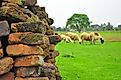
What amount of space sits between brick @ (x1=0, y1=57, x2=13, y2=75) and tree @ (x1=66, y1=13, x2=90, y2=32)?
102 meters

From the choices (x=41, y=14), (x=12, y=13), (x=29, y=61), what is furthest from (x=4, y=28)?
(x=41, y=14)

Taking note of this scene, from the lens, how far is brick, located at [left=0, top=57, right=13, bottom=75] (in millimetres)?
9826

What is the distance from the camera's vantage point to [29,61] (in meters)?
10.1

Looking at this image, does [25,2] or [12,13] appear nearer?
[12,13]

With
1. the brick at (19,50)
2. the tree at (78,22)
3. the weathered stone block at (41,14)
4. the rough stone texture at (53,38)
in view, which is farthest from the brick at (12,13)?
the tree at (78,22)

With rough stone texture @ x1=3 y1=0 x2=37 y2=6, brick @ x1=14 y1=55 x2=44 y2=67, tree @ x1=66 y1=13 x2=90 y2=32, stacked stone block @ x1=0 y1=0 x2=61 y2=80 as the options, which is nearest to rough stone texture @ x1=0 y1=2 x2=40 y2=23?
stacked stone block @ x1=0 y1=0 x2=61 y2=80

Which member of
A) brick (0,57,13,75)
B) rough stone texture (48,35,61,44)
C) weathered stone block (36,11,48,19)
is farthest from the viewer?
rough stone texture (48,35,61,44)

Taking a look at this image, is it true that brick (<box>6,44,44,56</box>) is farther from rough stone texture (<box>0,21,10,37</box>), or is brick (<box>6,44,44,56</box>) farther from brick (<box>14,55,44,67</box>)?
rough stone texture (<box>0,21,10,37</box>)

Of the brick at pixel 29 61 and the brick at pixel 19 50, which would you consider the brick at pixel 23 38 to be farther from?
the brick at pixel 29 61

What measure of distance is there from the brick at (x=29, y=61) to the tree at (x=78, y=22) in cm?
10200

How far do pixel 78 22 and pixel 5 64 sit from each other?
105m

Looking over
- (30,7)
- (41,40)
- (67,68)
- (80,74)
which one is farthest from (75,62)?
(41,40)

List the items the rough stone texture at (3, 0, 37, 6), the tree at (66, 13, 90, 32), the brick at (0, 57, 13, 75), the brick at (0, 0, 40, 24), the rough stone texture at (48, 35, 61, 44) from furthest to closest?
the tree at (66, 13, 90, 32) → the rough stone texture at (48, 35, 61, 44) → the rough stone texture at (3, 0, 37, 6) → the brick at (0, 0, 40, 24) → the brick at (0, 57, 13, 75)

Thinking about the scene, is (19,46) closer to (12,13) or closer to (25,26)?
(25,26)
